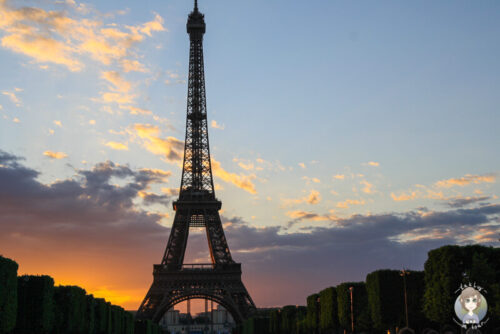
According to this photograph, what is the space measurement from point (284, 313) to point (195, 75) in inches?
1817

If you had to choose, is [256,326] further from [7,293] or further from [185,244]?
[7,293]

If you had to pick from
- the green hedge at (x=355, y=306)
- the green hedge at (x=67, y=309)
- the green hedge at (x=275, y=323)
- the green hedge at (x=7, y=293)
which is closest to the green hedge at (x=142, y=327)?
the green hedge at (x=275, y=323)

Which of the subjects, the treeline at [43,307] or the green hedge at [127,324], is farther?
the green hedge at [127,324]

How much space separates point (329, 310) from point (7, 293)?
1754 inches

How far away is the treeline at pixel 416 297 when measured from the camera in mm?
47219

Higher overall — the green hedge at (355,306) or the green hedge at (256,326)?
the green hedge at (355,306)

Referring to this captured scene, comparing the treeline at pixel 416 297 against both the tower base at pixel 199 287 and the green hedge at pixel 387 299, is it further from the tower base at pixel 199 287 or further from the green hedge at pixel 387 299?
the tower base at pixel 199 287

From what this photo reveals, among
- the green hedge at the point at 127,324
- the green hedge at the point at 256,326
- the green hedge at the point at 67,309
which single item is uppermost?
the green hedge at the point at 67,309

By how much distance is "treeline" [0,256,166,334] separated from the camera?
4006 centimetres

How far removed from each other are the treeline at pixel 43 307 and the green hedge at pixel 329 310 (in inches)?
1073

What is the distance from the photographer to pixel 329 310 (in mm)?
74938

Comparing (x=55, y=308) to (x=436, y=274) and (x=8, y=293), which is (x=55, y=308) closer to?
(x=8, y=293)

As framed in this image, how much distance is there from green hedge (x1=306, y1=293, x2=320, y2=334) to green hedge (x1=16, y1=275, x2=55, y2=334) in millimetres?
45650

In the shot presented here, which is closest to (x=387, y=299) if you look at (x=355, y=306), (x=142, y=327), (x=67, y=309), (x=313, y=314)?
(x=355, y=306)
